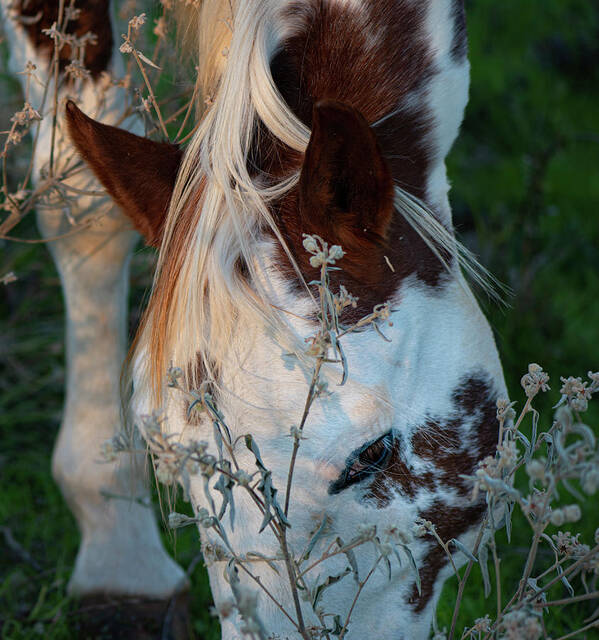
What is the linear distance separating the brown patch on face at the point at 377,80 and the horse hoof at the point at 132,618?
102 centimetres

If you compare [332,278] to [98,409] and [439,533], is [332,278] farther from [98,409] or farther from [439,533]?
[98,409]

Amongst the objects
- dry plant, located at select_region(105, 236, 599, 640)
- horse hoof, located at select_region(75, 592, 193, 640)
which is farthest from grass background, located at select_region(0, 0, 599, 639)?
dry plant, located at select_region(105, 236, 599, 640)

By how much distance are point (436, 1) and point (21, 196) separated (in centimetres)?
86

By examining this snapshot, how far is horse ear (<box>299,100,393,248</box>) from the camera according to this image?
1.01 m

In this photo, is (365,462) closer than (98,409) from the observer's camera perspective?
Yes

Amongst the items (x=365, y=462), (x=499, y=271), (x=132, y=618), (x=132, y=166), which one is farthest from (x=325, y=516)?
(x=499, y=271)

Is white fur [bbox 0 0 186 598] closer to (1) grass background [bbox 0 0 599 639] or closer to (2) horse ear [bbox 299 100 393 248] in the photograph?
(1) grass background [bbox 0 0 599 639]

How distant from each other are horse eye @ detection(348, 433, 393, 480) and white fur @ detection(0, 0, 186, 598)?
820mm

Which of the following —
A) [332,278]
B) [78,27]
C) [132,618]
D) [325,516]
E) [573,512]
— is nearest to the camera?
[573,512]

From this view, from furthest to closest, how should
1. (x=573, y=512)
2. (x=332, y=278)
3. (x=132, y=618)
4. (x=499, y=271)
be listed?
(x=499, y=271) → (x=132, y=618) → (x=332, y=278) → (x=573, y=512)

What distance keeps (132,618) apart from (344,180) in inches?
47.4

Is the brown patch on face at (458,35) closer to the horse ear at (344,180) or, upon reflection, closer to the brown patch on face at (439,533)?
the horse ear at (344,180)

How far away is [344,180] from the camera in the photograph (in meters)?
1.11

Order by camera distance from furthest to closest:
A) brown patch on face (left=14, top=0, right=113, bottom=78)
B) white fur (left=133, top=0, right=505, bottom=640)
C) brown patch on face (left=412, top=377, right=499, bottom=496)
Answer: brown patch on face (left=14, top=0, right=113, bottom=78) → brown patch on face (left=412, top=377, right=499, bottom=496) → white fur (left=133, top=0, right=505, bottom=640)
